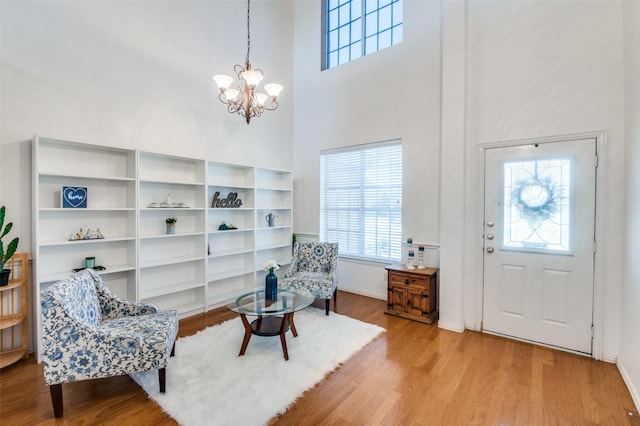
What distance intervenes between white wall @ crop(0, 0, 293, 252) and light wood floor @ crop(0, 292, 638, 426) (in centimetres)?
156

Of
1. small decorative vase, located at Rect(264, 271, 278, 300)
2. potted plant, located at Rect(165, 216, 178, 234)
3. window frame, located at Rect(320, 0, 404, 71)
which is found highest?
window frame, located at Rect(320, 0, 404, 71)

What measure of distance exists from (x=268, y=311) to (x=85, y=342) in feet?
4.37

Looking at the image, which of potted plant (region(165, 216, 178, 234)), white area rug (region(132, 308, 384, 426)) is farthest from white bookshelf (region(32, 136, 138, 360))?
white area rug (region(132, 308, 384, 426))

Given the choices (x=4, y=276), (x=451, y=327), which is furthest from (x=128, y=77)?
(x=451, y=327)

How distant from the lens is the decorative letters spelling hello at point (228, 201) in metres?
4.21

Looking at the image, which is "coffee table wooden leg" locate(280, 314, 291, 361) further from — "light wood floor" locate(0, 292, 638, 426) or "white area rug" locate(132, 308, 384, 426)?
"light wood floor" locate(0, 292, 638, 426)

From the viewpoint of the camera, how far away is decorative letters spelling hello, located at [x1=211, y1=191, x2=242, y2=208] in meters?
4.21

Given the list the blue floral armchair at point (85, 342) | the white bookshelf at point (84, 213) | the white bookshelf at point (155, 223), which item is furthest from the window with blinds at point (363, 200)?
the blue floral armchair at point (85, 342)

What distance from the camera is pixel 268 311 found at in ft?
8.91

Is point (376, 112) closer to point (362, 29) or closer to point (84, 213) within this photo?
point (362, 29)

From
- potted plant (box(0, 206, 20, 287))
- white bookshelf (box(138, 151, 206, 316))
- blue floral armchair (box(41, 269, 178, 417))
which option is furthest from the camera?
white bookshelf (box(138, 151, 206, 316))

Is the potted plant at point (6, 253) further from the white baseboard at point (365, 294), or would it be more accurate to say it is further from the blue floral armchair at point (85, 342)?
the white baseboard at point (365, 294)

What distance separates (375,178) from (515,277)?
89.3 inches

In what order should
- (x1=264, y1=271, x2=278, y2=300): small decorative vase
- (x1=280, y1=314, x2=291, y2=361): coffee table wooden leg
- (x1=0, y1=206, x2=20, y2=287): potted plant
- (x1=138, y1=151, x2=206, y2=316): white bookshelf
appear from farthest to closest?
(x1=138, y1=151, x2=206, y2=316): white bookshelf
(x1=264, y1=271, x2=278, y2=300): small decorative vase
(x1=280, y1=314, x2=291, y2=361): coffee table wooden leg
(x1=0, y1=206, x2=20, y2=287): potted plant
